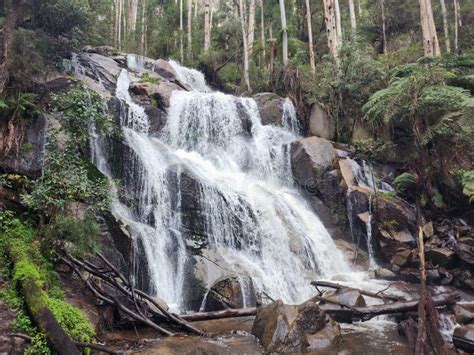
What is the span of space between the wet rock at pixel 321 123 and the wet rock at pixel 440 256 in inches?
292

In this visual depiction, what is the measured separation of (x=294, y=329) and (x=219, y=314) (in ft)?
5.45

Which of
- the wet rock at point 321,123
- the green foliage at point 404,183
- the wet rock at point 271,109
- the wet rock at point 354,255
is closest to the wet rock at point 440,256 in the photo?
the wet rock at point 354,255

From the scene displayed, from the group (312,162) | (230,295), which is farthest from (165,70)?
(230,295)

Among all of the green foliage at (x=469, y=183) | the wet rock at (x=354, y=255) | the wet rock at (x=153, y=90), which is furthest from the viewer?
the wet rock at (x=153, y=90)

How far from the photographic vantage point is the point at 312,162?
15578 millimetres

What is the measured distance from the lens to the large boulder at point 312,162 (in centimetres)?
1544

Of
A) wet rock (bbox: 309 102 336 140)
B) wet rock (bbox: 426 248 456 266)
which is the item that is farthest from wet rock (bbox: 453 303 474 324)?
wet rock (bbox: 309 102 336 140)

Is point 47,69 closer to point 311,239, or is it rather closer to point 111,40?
point 311,239

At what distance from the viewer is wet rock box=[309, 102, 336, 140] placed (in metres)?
18.6

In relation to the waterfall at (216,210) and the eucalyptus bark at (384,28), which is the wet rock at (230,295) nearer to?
the waterfall at (216,210)

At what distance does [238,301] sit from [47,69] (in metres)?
11.3

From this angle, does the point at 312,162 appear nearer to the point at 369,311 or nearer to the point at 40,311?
the point at 369,311

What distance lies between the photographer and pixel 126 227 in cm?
973

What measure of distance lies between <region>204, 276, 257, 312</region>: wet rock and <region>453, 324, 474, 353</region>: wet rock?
166 inches
